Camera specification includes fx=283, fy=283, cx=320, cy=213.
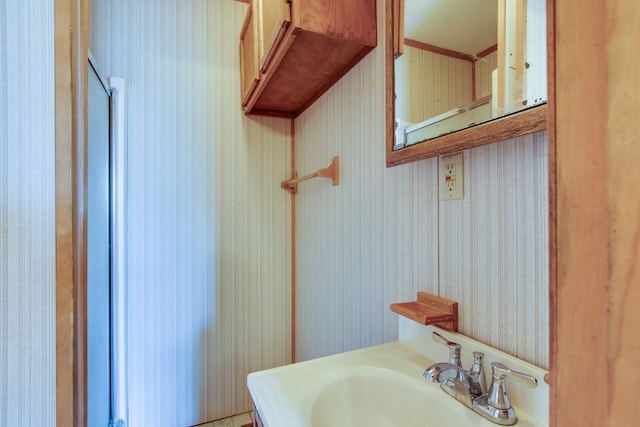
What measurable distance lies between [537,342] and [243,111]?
1688 mm

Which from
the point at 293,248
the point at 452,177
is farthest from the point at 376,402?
the point at 293,248

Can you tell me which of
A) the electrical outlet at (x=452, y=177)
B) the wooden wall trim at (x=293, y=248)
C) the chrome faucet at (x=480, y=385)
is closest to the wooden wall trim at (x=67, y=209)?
the chrome faucet at (x=480, y=385)

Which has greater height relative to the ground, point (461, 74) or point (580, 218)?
point (461, 74)

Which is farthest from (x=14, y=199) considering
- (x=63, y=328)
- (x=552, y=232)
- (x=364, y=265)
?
(x=364, y=265)

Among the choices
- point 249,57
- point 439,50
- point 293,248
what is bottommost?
point 293,248

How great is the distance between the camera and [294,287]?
1.81m

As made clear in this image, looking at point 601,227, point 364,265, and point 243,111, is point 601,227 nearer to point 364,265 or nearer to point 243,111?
point 364,265

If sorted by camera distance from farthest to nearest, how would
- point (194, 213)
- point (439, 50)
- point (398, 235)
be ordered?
point (194, 213), point (398, 235), point (439, 50)

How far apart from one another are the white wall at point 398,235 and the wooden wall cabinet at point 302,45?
2.5 inches

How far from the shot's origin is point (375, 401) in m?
0.71

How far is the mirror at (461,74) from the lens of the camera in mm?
540

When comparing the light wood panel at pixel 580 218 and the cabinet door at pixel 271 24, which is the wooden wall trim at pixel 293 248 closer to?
the cabinet door at pixel 271 24

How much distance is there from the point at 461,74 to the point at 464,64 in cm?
2

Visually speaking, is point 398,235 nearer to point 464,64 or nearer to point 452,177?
point 452,177
